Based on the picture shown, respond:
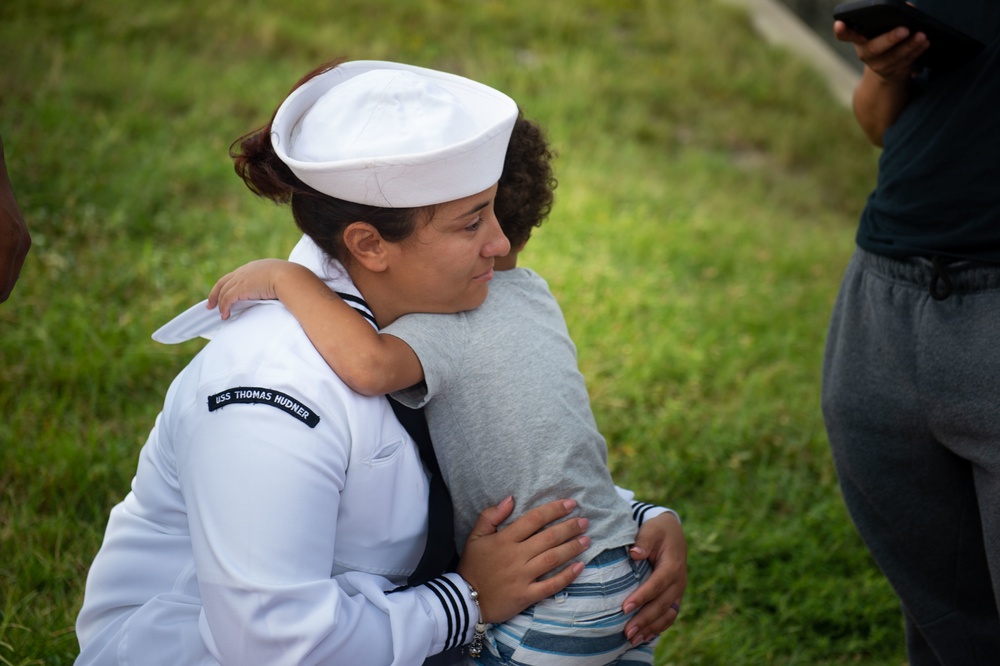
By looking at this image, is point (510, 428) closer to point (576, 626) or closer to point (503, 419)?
point (503, 419)

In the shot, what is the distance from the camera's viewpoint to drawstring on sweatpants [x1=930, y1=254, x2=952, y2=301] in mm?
1907

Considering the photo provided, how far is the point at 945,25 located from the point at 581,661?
1419mm

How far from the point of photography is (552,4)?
27.5ft

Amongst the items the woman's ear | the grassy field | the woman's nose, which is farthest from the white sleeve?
the grassy field

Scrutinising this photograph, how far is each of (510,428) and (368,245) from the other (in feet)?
1.40

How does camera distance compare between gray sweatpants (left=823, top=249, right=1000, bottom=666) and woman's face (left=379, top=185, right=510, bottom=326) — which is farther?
gray sweatpants (left=823, top=249, right=1000, bottom=666)

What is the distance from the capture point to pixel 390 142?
63.7 inches

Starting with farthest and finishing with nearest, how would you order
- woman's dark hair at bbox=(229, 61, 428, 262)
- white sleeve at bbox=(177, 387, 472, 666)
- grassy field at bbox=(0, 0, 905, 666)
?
grassy field at bbox=(0, 0, 905, 666)
woman's dark hair at bbox=(229, 61, 428, 262)
white sleeve at bbox=(177, 387, 472, 666)

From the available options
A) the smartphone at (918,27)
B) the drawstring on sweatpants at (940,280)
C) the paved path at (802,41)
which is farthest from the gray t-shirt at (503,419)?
the paved path at (802,41)

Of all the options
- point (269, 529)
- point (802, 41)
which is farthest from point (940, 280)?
point (802, 41)

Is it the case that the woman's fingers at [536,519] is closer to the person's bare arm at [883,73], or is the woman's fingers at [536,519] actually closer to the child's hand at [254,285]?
the child's hand at [254,285]

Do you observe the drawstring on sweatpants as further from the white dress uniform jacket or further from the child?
the white dress uniform jacket

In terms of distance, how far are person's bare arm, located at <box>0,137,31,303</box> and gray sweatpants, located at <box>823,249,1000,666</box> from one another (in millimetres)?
1680

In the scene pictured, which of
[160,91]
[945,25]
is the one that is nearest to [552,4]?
[160,91]
